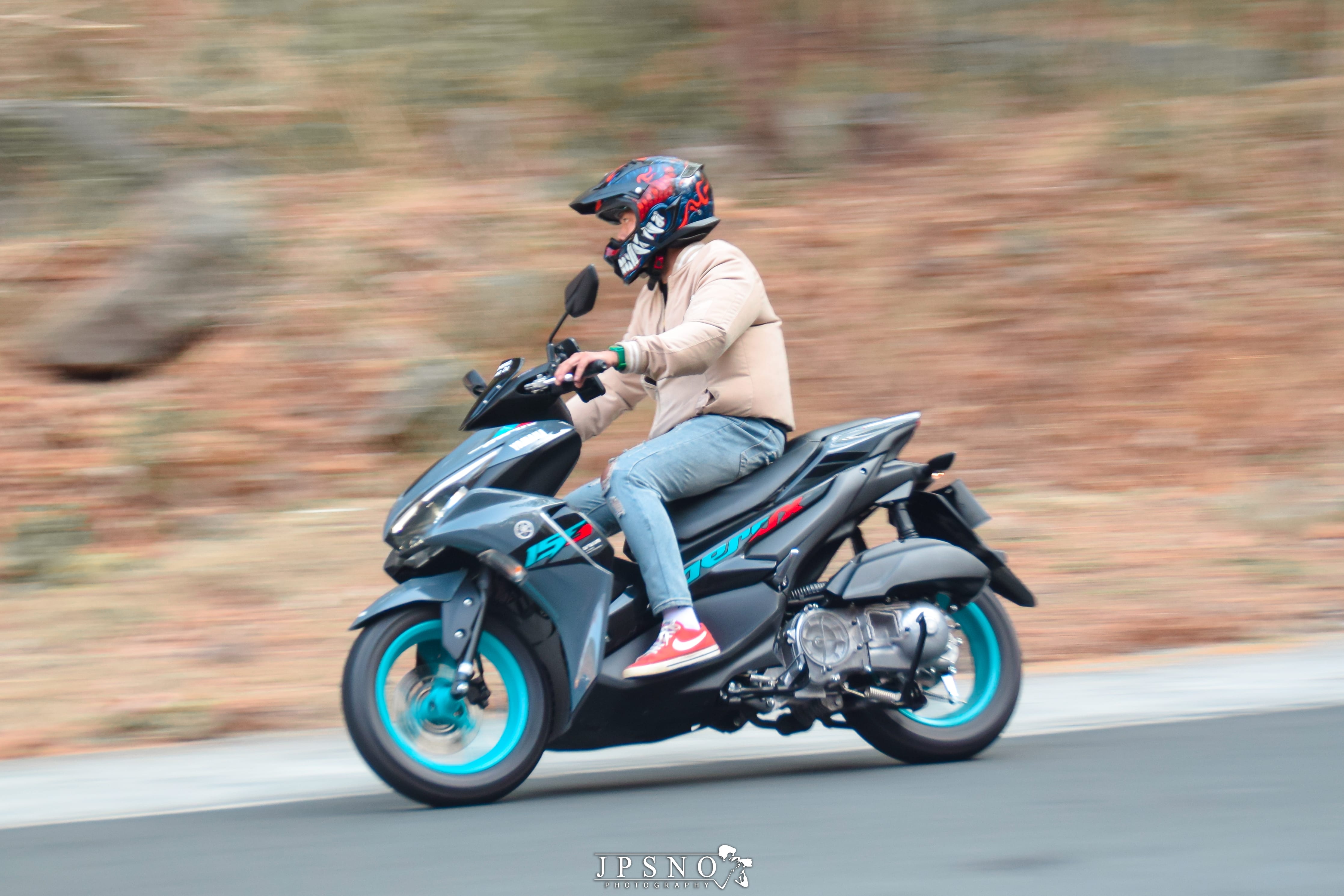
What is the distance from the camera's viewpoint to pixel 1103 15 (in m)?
12.8

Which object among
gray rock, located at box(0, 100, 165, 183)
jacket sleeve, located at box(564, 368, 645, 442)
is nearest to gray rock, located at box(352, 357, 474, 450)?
gray rock, located at box(0, 100, 165, 183)

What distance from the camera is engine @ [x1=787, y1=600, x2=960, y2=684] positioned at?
4656 millimetres

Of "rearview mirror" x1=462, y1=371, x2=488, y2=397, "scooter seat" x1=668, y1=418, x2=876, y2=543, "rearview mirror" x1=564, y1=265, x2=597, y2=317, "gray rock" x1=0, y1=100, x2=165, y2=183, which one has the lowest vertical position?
"scooter seat" x1=668, y1=418, x2=876, y2=543

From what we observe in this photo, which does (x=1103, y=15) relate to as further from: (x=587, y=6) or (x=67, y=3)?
(x=67, y=3)

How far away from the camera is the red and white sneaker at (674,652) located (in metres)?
4.42

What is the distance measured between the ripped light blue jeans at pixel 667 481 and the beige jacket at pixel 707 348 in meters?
0.07

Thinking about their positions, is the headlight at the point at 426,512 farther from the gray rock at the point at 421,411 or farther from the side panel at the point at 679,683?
the gray rock at the point at 421,411

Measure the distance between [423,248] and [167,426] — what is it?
101 inches

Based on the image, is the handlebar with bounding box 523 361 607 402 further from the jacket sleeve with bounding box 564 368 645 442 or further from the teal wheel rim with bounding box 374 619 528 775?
the teal wheel rim with bounding box 374 619 528 775

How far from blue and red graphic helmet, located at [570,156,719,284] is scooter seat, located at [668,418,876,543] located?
755 mm

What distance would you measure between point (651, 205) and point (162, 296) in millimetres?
5924

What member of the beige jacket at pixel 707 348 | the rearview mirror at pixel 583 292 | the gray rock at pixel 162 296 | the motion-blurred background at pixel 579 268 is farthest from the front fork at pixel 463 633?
the gray rock at pixel 162 296

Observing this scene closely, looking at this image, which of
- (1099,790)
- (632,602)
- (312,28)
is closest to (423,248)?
(312,28)

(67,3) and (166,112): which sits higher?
(67,3)
